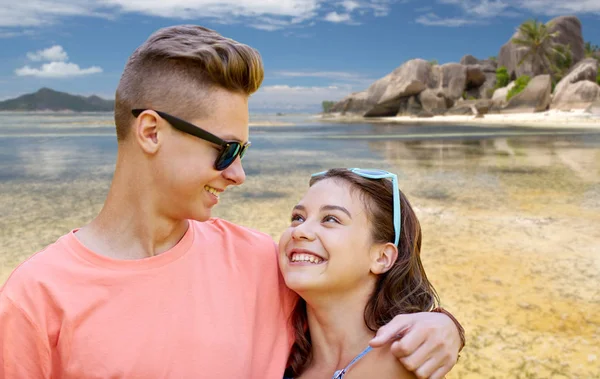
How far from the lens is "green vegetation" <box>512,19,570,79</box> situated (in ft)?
175

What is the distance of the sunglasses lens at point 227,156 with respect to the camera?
6.26 feet

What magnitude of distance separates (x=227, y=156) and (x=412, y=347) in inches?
34.5

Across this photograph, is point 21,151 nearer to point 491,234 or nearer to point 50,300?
point 491,234

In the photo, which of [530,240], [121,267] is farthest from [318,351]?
[530,240]

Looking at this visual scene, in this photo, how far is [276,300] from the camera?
2131 millimetres

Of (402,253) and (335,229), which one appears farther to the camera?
(402,253)

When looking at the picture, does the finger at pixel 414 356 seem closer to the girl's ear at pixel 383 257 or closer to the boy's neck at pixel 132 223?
the girl's ear at pixel 383 257

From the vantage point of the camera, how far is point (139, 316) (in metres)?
1.68

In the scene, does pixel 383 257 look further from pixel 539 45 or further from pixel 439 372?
pixel 539 45

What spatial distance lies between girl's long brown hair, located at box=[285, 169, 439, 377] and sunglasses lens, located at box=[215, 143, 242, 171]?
563 mm

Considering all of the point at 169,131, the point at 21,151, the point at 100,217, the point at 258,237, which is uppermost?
the point at 169,131

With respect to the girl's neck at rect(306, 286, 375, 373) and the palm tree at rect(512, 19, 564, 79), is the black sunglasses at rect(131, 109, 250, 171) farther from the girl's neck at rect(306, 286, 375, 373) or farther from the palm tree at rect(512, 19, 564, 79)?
the palm tree at rect(512, 19, 564, 79)

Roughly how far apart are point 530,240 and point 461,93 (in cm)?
5526

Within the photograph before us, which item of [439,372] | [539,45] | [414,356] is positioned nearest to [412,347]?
[414,356]
